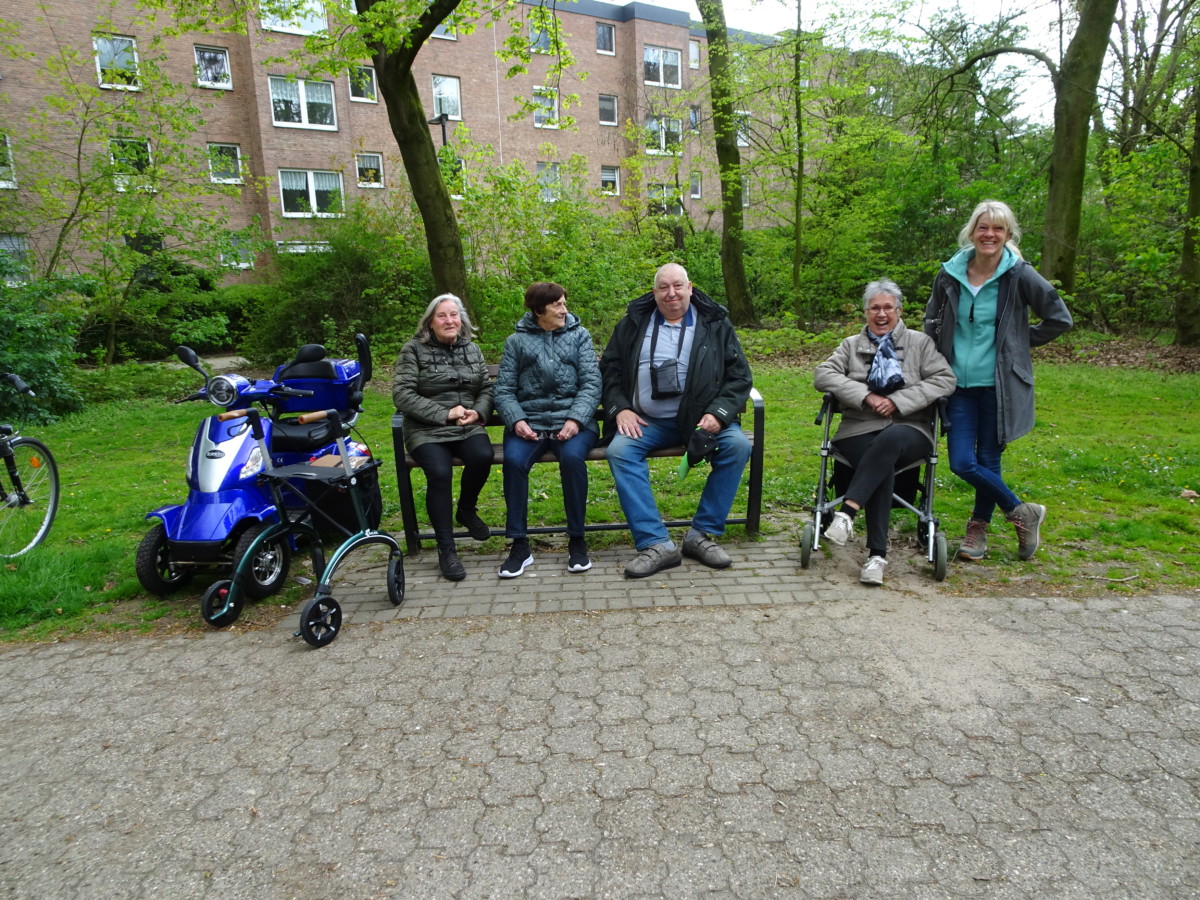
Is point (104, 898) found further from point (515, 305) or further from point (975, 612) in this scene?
point (515, 305)

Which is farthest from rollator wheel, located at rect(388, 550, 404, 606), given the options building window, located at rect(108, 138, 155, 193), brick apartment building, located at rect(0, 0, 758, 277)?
building window, located at rect(108, 138, 155, 193)

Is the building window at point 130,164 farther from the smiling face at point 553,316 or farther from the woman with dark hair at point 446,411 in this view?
the smiling face at point 553,316

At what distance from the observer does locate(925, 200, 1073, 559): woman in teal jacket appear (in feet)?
14.8

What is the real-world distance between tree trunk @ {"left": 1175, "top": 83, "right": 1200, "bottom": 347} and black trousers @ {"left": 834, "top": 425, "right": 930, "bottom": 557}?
1083 cm

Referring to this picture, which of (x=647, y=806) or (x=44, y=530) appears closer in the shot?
(x=647, y=806)

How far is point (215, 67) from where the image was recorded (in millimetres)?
26906

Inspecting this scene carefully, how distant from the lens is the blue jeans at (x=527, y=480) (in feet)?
15.8

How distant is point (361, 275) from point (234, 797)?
42.8 feet

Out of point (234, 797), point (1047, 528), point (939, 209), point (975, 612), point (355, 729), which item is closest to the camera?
point (234, 797)

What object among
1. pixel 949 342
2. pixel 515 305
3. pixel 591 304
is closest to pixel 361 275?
pixel 515 305

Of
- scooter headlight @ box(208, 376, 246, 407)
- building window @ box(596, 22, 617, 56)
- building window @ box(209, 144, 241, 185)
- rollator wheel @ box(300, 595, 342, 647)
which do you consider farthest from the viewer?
building window @ box(596, 22, 617, 56)

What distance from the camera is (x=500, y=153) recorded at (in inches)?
1270

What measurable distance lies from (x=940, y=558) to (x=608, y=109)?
1359 inches

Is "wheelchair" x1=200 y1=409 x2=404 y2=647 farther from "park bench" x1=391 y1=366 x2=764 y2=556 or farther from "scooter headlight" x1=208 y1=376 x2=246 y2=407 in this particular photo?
"park bench" x1=391 y1=366 x2=764 y2=556
